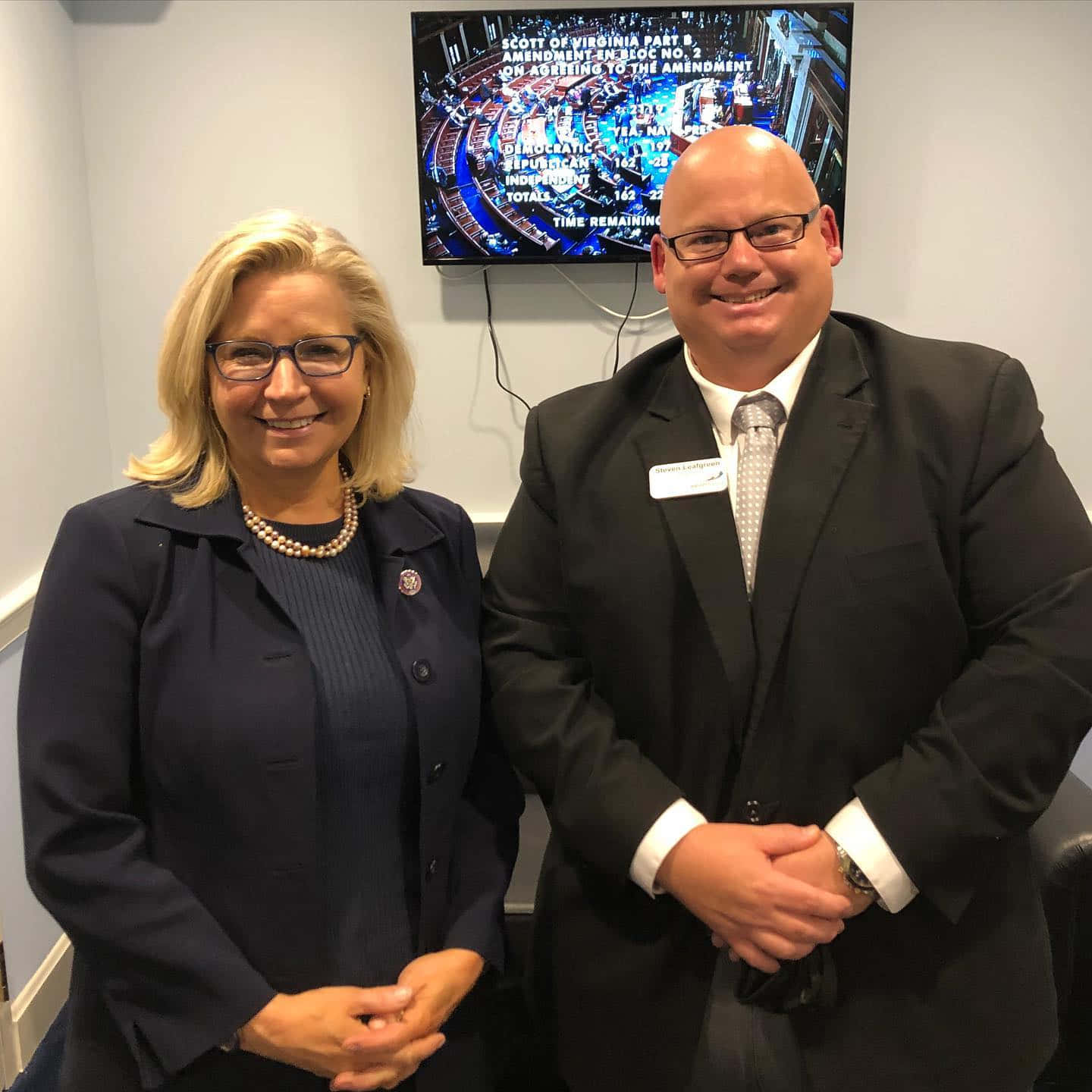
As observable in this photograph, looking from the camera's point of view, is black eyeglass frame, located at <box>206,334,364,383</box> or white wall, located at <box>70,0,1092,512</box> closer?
black eyeglass frame, located at <box>206,334,364,383</box>

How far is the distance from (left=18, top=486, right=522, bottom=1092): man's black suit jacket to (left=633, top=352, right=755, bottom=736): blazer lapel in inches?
14.6

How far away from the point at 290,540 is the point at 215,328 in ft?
0.98

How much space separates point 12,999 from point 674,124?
2.82 m

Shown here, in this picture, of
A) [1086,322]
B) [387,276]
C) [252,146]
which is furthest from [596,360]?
[1086,322]

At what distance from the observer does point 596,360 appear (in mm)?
3232

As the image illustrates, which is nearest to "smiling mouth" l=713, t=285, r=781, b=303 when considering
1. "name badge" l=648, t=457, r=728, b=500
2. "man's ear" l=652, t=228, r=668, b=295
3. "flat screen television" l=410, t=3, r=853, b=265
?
"man's ear" l=652, t=228, r=668, b=295

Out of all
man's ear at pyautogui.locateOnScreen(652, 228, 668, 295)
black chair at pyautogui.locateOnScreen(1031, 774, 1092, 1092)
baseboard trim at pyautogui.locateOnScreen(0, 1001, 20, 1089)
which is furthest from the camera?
baseboard trim at pyautogui.locateOnScreen(0, 1001, 20, 1089)

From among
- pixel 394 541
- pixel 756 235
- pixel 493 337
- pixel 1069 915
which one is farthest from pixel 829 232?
pixel 493 337

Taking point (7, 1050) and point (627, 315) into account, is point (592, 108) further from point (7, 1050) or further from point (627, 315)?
point (7, 1050)

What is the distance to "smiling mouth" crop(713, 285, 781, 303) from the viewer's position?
1383 mm

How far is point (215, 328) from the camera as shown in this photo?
137cm

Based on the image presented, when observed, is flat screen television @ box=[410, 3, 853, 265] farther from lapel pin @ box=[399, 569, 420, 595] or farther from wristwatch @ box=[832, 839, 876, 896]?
wristwatch @ box=[832, 839, 876, 896]

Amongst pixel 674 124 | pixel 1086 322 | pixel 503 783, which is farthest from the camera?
pixel 1086 322

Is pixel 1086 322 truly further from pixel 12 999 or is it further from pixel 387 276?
pixel 12 999
